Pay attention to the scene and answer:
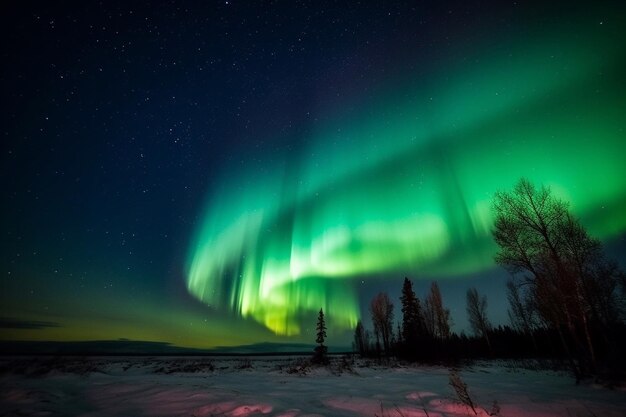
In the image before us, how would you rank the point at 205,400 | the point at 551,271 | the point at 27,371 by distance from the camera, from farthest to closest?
the point at 27,371 < the point at 551,271 < the point at 205,400

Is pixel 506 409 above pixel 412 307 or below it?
below

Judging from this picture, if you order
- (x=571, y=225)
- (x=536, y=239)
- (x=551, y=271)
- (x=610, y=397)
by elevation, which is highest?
(x=571, y=225)

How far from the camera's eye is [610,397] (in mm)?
9859

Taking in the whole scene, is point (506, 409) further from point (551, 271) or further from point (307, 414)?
point (551, 271)

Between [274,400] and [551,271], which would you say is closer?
[274,400]

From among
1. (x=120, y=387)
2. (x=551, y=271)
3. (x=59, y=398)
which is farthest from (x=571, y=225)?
(x=59, y=398)

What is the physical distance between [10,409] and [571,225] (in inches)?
1184

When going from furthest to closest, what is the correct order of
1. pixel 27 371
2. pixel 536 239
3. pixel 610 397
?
pixel 27 371 < pixel 536 239 < pixel 610 397

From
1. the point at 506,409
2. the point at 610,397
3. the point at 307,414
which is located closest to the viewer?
the point at 307,414

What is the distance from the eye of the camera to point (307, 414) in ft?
24.7

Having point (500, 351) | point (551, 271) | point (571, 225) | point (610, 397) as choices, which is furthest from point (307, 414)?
point (500, 351)

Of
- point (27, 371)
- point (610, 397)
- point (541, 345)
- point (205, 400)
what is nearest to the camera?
point (205, 400)

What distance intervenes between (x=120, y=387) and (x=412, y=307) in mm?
38633

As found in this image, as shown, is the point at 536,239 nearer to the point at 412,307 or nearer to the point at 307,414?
the point at 307,414
